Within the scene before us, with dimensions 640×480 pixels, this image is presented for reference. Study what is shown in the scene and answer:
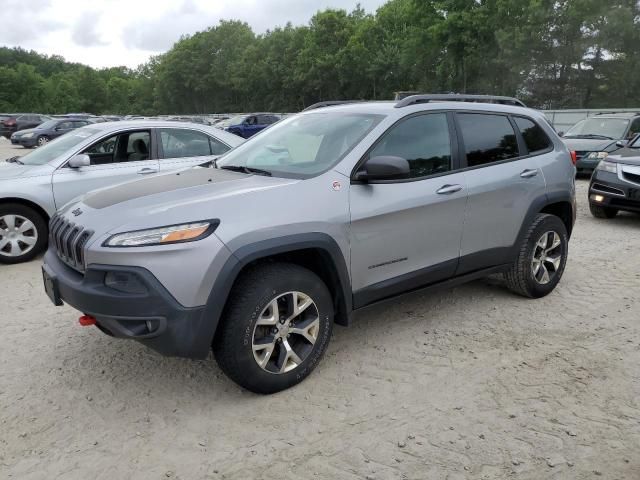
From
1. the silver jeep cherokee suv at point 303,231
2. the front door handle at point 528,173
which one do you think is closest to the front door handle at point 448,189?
the silver jeep cherokee suv at point 303,231

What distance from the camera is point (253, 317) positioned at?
296cm

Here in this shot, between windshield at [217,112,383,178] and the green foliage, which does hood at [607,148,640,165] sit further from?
the green foliage

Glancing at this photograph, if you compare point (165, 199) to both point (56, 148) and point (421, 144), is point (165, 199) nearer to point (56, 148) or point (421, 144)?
point (421, 144)

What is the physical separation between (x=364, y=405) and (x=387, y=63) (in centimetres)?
5369

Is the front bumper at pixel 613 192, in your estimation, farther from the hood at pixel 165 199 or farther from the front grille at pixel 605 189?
the hood at pixel 165 199

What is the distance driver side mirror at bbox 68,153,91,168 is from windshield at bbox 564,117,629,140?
11725mm

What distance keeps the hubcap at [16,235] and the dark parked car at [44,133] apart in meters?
19.9

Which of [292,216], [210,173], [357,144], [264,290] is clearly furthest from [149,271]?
[357,144]

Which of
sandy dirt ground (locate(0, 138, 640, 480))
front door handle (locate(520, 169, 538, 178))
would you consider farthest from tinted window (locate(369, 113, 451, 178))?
sandy dirt ground (locate(0, 138, 640, 480))

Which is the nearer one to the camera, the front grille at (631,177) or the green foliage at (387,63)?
the front grille at (631,177)

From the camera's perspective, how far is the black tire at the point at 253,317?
2930 mm

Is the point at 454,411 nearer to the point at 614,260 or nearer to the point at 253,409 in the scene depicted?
the point at 253,409

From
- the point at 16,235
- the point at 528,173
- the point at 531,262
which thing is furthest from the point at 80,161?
the point at 531,262

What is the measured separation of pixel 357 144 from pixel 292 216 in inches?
30.5
